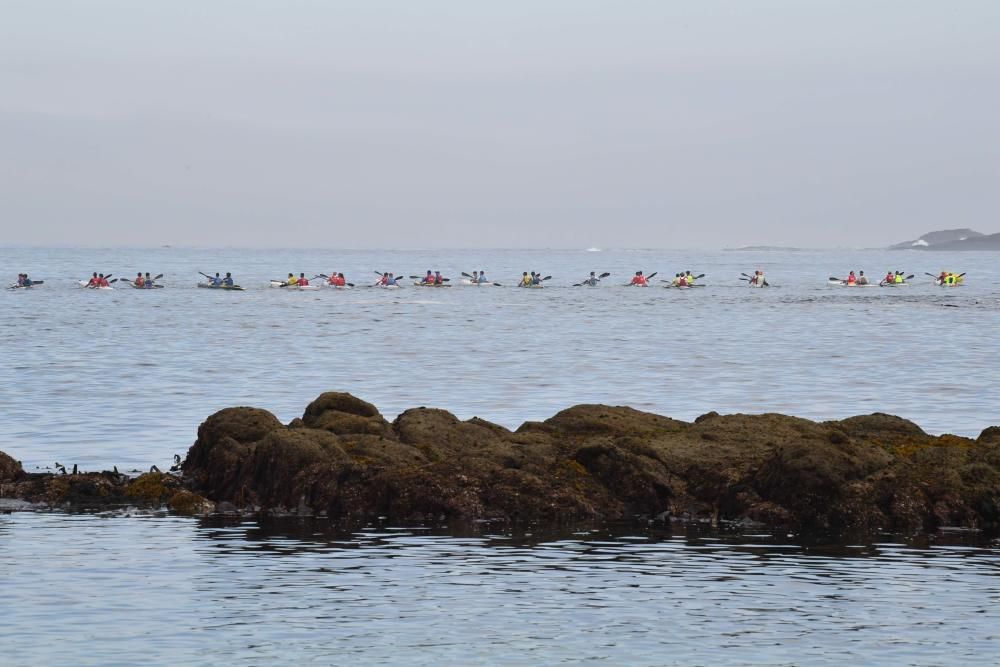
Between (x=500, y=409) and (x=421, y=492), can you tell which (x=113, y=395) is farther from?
(x=421, y=492)

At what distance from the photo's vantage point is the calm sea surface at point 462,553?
16578 millimetres

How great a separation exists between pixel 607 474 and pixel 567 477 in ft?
2.27

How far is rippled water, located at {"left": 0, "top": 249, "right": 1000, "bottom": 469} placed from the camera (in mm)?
38688

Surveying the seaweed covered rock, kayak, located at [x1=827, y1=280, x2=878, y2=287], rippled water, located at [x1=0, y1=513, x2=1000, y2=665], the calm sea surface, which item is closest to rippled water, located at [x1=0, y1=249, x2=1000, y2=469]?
the calm sea surface

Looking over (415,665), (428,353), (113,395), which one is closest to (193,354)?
(428,353)

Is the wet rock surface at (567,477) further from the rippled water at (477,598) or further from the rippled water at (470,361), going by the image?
the rippled water at (470,361)

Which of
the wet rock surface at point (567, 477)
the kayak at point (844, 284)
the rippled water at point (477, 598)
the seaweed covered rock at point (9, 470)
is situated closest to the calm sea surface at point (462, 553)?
the rippled water at point (477, 598)

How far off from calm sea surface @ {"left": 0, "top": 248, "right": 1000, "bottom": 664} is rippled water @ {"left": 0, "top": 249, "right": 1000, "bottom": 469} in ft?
0.75

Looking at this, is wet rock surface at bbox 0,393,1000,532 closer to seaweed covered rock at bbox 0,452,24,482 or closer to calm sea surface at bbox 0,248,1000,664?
seaweed covered rock at bbox 0,452,24,482

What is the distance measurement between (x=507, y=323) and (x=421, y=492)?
59112mm

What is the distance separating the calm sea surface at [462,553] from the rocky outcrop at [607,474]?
61.0 inches

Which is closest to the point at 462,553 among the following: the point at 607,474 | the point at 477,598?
the point at 477,598

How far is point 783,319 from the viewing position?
86875 millimetres

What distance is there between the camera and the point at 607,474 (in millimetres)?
25016
